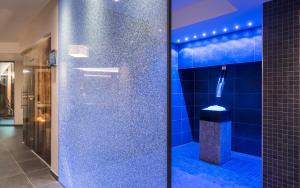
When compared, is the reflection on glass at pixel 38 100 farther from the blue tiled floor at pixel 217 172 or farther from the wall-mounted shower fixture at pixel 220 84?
the wall-mounted shower fixture at pixel 220 84

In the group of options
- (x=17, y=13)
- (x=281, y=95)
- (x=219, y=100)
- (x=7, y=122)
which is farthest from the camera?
(x=7, y=122)

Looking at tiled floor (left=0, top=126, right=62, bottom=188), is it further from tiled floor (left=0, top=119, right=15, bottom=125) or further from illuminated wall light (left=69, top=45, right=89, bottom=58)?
tiled floor (left=0, top=119, right=15, bottom=125)

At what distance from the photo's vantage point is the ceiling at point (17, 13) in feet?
14.0

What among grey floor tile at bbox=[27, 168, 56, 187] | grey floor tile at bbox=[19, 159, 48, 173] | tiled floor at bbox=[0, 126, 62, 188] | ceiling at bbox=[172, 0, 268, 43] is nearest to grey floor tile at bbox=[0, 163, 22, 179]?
tiled floor at bbox=[0, 126, 62, 188]

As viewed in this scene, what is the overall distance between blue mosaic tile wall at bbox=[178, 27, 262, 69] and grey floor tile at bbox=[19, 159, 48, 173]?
3.67 metres

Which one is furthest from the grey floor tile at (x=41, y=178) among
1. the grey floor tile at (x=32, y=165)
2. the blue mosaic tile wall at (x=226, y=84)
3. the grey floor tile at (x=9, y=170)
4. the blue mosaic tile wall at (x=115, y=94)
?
the blue mosaic tile wall at (x=226, y=84)

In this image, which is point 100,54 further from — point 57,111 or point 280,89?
point 280,89

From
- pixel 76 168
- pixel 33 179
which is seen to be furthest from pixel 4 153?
pixel 76 168

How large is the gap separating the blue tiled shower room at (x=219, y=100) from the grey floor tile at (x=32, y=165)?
2643 mm

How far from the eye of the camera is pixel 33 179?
3955mm

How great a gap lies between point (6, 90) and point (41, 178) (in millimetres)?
7941

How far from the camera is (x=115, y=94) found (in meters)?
2.34

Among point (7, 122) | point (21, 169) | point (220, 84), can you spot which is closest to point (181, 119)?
point (220, 84)

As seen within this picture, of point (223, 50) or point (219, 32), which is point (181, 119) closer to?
point (223, 50)
